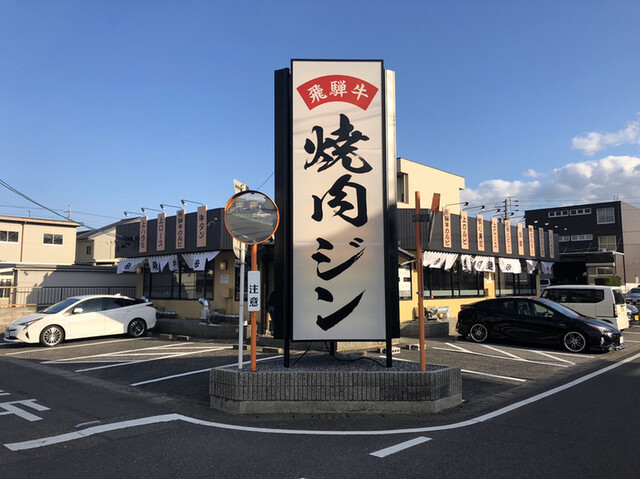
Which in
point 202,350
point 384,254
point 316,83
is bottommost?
point 202,350

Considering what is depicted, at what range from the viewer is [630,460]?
4.36 metres

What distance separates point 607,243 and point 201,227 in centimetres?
4839

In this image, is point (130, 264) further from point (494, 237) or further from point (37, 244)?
point (37, 244)

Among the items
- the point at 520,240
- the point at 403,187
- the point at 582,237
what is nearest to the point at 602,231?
the point at 582,237

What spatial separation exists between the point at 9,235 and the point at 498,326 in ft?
116

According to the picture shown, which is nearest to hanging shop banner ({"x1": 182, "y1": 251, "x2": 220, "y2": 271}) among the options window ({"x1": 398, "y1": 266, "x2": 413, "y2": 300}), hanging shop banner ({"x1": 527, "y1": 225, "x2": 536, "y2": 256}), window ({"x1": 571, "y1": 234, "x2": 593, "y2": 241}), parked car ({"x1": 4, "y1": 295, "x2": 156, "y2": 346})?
parked car ({"x1": 4, "y1": 295, "x2": 156, "y2": 346})

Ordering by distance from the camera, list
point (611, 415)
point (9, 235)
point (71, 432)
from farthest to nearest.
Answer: point (9, 235) → point (611, 415) → point (71, 432)

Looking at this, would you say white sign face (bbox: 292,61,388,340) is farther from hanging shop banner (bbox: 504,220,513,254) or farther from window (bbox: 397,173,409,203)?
window (bbox: 397,173,409,203)

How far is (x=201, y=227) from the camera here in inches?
669

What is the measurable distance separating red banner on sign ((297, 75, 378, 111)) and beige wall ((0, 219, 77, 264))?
34.2m

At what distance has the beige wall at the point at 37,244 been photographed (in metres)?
33.8

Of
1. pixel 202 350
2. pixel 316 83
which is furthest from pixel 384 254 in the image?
pixel 202 350

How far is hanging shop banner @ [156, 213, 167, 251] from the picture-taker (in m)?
18.8

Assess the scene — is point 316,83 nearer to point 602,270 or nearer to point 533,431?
point 533,431
